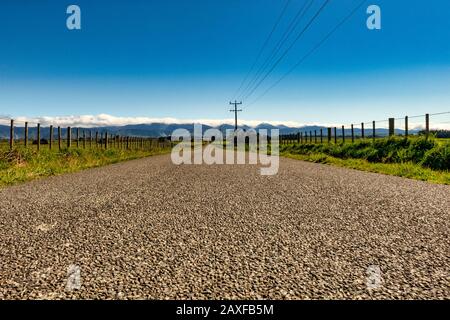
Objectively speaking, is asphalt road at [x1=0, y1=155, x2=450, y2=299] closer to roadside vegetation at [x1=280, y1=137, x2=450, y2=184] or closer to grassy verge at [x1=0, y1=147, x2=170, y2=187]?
grassy verge at [x1=0, y1=147, x2=170, y2=187]

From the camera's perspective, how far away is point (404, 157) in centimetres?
1616

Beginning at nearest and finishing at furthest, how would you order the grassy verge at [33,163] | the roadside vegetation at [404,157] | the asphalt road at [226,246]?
the asphalt road at [226,246], the grassy verge at [33,163], the roadside vegetation at [404,157]

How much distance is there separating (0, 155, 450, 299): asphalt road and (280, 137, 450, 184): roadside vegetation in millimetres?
5360

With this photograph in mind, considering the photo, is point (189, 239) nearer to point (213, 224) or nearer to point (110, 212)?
point (213, 224)

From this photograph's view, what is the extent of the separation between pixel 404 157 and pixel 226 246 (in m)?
14.9

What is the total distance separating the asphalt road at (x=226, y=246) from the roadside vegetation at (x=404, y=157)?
17.6 ft

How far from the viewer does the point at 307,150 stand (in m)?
32.3

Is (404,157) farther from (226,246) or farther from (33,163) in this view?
(33,163)

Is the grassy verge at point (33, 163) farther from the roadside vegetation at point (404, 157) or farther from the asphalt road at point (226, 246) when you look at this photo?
the roadside vegetation at point (404, 157)

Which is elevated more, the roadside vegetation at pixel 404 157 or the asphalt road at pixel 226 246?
the roadside vegetation at pixel 404 157

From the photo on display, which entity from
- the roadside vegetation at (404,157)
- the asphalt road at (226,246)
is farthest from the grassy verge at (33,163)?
the roadside vegetation at (404,157)

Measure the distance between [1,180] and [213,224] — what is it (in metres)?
8.64

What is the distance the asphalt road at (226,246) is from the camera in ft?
9.41
